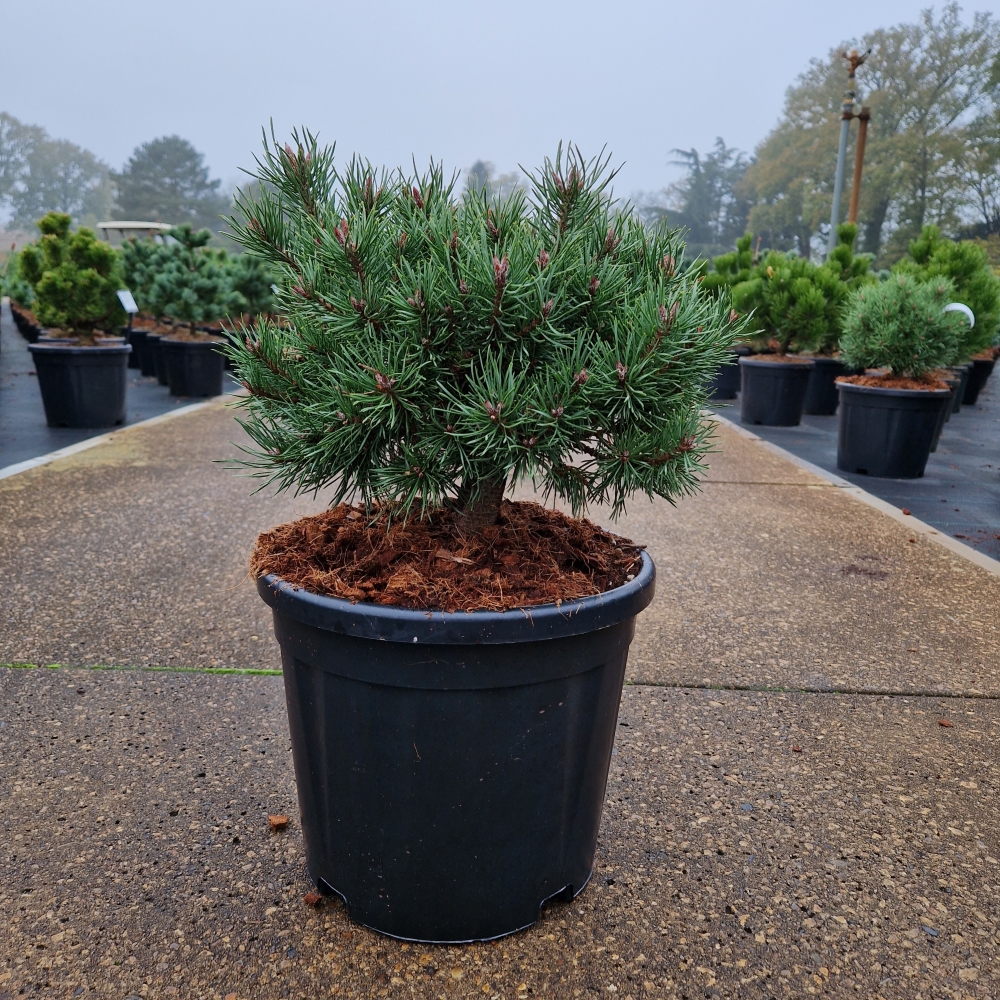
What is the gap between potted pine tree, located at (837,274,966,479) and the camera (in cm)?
657

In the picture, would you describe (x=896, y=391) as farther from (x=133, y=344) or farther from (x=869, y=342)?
(x=133, y=344)

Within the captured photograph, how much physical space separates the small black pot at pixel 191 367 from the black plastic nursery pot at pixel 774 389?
244 inches

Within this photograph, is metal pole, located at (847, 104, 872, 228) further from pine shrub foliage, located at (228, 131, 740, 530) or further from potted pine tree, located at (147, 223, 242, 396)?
pine shrub foliage, located at (228, 131, 740, 530)

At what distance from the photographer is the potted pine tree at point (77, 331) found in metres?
7.59

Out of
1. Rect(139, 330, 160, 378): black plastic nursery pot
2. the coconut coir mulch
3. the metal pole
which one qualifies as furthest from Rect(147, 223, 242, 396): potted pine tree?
the metal pole

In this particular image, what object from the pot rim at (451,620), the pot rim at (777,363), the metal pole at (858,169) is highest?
the metal pole at (858,169)

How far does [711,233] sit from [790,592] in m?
69.2

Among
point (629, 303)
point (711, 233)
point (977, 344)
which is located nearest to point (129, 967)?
point (629, 303)

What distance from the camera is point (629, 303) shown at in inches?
69.3

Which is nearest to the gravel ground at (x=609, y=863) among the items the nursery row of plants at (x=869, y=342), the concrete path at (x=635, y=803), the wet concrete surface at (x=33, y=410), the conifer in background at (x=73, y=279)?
the concrete path at (x=635, y=803)

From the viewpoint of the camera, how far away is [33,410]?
9.05m

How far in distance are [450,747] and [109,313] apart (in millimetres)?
8219

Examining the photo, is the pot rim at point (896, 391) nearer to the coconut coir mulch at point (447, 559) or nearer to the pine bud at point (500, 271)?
the coconut coir mulch at point (447, 559)

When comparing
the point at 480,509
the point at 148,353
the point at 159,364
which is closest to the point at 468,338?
the point at 480,509
